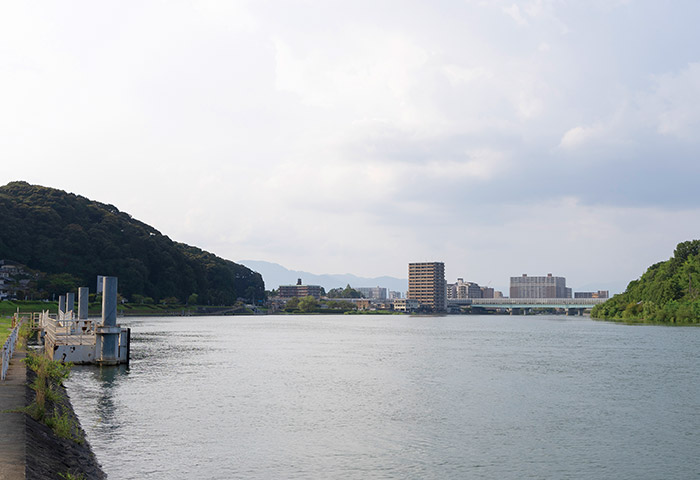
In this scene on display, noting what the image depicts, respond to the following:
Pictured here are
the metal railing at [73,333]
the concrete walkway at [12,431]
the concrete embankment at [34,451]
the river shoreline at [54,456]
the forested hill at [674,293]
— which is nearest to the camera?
the concrete walkway at [12,431]

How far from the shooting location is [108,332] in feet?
170

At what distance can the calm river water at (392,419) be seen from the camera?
24031 mm

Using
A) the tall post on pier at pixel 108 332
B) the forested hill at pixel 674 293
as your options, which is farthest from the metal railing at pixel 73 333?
the forested hill at pixel 674 293

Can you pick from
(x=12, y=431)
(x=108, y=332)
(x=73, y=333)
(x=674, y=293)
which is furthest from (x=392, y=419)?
(x=674, y=293)

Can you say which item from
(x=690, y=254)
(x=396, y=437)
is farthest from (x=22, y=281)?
(x=690, y=254)

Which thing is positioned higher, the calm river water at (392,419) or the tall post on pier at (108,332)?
the tall post on pier at (108,332)

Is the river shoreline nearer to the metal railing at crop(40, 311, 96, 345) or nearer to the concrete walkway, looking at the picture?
the concrete walkway

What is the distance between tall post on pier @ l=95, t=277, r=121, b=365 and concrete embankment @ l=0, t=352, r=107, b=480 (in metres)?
22.2

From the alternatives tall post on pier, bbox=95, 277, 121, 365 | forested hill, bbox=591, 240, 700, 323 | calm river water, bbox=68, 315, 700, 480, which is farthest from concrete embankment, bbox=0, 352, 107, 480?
forested hill, bbox=591, 240, 700, 323

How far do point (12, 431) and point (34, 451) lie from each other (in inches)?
85.5

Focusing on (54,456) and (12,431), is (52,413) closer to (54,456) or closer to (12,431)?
(12,431)

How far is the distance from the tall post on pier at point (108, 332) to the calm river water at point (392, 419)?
4.33ft

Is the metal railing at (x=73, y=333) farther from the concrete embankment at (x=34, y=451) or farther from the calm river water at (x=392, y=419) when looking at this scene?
the concrete embankment at (x=34, y=451)

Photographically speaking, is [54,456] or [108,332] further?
[108,332]
